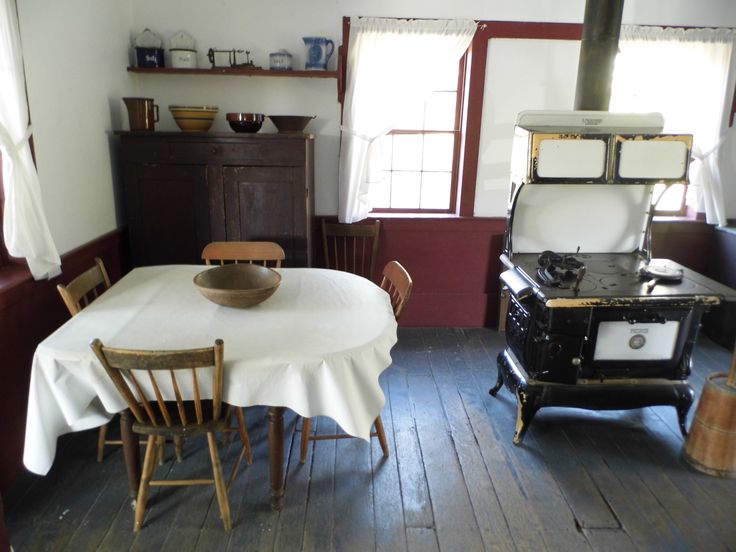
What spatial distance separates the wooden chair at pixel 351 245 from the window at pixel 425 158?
0.28 meters

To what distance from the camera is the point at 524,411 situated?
8.41ft

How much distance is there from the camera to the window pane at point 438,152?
3902 millimetres

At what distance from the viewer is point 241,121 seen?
10.6 ft

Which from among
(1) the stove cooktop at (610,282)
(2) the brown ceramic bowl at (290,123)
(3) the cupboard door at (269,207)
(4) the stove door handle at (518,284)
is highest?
(2) the brown ceramic bowl at (290,123)

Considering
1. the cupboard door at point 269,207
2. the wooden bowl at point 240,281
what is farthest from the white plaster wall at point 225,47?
the wooden bowl at point 240,281

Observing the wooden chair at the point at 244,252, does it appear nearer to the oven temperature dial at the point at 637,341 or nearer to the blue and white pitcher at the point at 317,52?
the blue and white pitcher at the point at 317,52

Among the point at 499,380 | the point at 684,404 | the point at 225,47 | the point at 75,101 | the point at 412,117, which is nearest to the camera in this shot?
the point at 684,404

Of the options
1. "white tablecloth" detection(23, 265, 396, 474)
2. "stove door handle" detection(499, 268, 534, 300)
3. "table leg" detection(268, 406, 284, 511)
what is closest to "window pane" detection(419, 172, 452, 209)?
"stove door handle" detection(499, 268, 534, 300)

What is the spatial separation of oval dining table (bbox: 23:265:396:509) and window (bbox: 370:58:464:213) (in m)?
1.83

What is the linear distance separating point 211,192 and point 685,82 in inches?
126

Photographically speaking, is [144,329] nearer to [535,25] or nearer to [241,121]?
[241,121]

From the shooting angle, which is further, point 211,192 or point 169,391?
point 211,192

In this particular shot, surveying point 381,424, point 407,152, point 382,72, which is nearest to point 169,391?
point 381,424

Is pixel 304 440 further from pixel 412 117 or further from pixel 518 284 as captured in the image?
pixel 412 117
